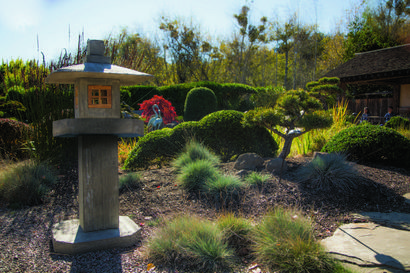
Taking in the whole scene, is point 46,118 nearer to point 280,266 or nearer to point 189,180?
point 189,180

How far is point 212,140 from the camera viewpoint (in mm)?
5836

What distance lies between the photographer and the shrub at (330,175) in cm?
440

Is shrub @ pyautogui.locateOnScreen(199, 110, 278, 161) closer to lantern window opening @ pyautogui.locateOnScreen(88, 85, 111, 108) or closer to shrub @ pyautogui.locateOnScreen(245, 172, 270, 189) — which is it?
shrub @ pyautogui.locateOnScreen(245, 172, 270, 189)

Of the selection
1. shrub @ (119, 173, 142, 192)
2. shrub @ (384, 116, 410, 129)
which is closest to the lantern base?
shrub @ (119, 173, 142, 192)

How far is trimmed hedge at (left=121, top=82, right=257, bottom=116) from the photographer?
15.2 metres

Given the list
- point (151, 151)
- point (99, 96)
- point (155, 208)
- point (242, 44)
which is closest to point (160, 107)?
point (151, 151)

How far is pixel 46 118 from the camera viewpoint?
4.99m

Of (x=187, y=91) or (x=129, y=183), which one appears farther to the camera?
(x=187, y=91)

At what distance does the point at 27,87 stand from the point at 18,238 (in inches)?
121

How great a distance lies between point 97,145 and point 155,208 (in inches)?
54.0

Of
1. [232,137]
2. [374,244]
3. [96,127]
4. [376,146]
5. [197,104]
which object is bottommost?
[374,244]

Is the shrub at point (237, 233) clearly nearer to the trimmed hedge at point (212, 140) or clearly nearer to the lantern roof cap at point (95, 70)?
the lantern roof cap at point (95, 70)

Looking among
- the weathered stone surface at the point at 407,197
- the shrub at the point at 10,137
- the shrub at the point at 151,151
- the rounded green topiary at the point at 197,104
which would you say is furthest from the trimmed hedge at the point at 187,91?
the weathered stone surface at the point at 407,197

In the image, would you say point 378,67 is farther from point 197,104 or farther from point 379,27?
point 197,104
